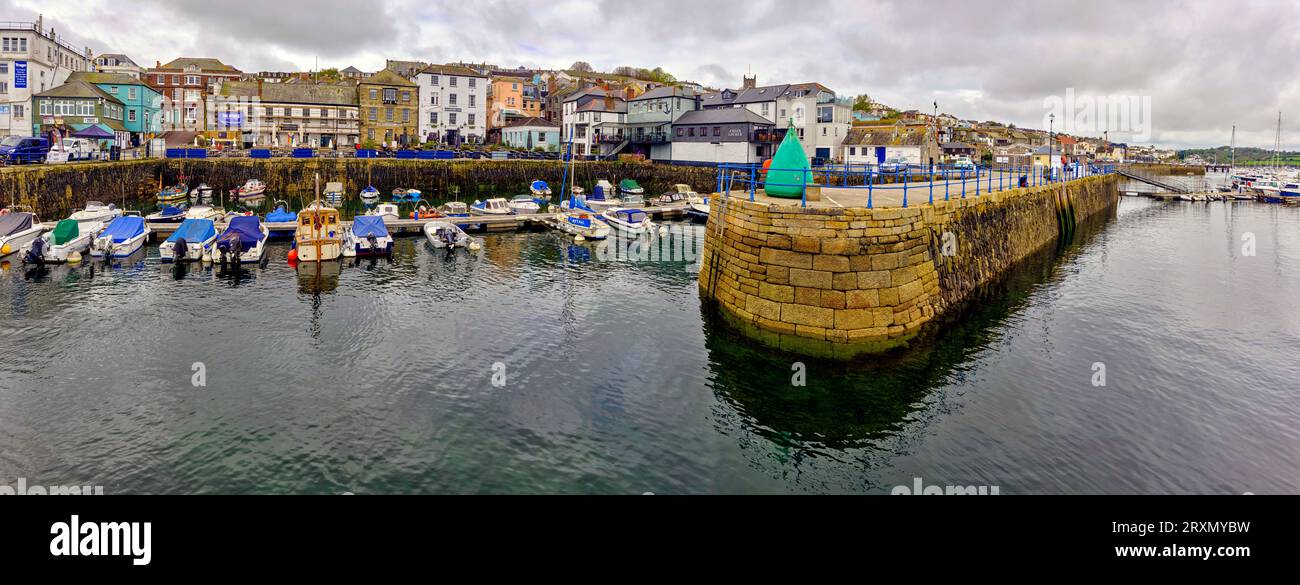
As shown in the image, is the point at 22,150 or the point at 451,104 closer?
the point at 22,150

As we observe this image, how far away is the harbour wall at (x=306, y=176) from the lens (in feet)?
166

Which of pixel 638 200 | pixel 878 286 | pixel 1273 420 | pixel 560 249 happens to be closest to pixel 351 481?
pixel 878 286

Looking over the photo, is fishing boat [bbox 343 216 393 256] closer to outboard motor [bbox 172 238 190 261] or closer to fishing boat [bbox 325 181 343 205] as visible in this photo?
outboard motor [bbox 172 238 190 261]

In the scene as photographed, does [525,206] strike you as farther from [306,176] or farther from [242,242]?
[306,176]

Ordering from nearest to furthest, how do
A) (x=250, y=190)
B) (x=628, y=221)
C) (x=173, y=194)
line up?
(x=628, y=221), (x=173, y=194), (x=250, y=190)

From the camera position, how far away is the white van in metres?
55.9

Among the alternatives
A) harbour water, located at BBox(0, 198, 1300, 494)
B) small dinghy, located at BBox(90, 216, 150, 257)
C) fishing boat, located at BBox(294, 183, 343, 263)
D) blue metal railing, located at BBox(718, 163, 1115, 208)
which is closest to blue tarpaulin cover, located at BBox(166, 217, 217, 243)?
small dinghy, located at BBox(90, 216, 150, 257)

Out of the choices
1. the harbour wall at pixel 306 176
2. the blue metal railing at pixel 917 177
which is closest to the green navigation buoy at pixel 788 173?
the blue metal railing at pixel 917 177

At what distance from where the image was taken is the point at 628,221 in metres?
54.4

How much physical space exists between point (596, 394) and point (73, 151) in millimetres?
63316

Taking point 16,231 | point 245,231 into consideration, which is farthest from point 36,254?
point 245,231

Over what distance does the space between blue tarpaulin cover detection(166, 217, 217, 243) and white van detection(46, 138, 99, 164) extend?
1053 inches

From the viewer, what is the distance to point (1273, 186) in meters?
106
